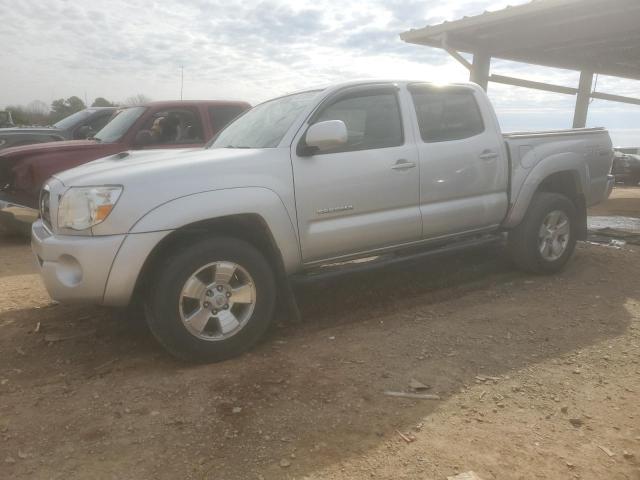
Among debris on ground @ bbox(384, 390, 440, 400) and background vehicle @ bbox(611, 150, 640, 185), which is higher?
debris on ground @ bbox(384, 390, 440, 400)

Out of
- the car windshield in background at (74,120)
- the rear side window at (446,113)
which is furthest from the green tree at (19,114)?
the rear side window at (446,113)

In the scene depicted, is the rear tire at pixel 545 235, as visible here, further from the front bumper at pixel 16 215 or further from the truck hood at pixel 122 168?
the front bumper at pixel 16 215

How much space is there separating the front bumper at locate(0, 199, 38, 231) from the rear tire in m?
5.19

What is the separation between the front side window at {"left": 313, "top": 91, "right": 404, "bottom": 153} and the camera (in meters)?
3.94

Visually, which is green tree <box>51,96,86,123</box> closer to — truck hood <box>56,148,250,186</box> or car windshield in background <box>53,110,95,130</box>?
car windshield in background <box>53,110,95,130</box>

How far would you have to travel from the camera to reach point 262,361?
3.39m

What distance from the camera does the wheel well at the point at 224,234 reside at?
322cm

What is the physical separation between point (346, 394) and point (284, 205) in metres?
1.29

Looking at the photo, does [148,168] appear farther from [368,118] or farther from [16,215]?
[16,215]

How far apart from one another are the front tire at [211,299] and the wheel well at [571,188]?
3.28 metres

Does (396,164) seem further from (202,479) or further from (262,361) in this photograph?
(202,479)

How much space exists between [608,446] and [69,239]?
3.02m

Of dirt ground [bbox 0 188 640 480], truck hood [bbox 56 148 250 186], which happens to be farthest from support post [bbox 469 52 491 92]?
truck hood [bbox 56 148 250 186]

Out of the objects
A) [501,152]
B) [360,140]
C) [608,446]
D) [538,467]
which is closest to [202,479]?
[538,467]
